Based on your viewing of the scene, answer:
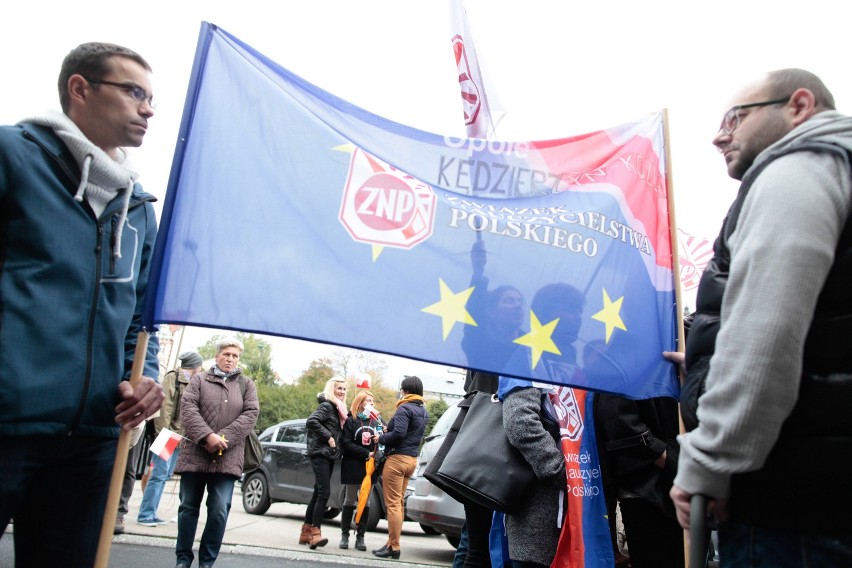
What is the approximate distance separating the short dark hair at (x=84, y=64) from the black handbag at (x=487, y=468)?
2.57 m

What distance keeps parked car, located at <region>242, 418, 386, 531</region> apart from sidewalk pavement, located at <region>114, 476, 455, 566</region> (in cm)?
28

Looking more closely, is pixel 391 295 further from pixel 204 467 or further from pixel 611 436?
pixel 204 467

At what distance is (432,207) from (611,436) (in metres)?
1.55

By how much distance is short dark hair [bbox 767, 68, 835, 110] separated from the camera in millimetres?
2371

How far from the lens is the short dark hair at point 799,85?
7.78ft

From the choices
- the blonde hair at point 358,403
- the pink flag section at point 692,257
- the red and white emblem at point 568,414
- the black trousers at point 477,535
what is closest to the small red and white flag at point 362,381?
the blonde hair at point 358,403

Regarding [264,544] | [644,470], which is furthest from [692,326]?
[264,544]

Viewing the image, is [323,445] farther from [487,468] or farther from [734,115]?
[734,115]

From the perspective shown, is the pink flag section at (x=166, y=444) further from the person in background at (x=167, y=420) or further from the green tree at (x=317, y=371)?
the green tree at (x=317, y=371)

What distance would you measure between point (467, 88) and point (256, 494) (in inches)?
385

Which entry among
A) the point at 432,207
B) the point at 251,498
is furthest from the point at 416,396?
the point at 432,207

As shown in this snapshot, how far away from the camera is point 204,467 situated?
5.91 m

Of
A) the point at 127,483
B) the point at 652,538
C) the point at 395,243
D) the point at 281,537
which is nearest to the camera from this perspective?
the point at 395,243

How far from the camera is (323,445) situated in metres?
9.36
